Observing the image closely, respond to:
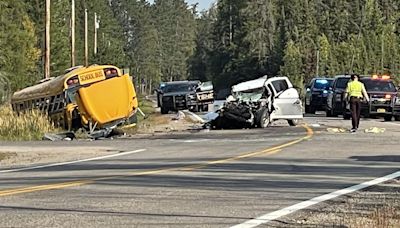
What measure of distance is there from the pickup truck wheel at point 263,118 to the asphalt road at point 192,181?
6159 mm

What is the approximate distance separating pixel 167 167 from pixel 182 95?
3163cm

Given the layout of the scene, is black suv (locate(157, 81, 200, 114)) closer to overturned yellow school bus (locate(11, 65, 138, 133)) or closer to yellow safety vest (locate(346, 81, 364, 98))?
overturned yellow school bus (locate(11, 65, 138, 133))

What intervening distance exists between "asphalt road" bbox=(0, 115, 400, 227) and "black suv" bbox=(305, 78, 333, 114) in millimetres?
19538

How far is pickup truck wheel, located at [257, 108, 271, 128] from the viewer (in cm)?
3027

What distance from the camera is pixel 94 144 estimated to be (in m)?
25.5

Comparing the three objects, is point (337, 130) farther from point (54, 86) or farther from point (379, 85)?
point (54, 86)

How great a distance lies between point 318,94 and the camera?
4406 cm

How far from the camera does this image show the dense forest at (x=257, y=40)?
6531cm

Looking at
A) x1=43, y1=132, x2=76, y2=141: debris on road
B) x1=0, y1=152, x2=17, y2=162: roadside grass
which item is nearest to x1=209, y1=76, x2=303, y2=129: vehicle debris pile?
x1=43, y1=132, x2=76, y2=141: debris on road

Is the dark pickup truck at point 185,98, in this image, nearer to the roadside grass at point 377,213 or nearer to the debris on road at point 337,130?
the debris on road at point 337,130

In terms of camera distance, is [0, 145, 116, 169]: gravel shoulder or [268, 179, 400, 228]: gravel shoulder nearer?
[268, 179, 400, 228]: gravel shoulder

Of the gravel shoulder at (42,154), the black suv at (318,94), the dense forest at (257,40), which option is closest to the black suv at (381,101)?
Answer: the black suv at (318,94)

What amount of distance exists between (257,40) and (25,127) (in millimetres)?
73332

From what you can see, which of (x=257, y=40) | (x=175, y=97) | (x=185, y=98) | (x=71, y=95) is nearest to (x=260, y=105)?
(x=71, y=95)
